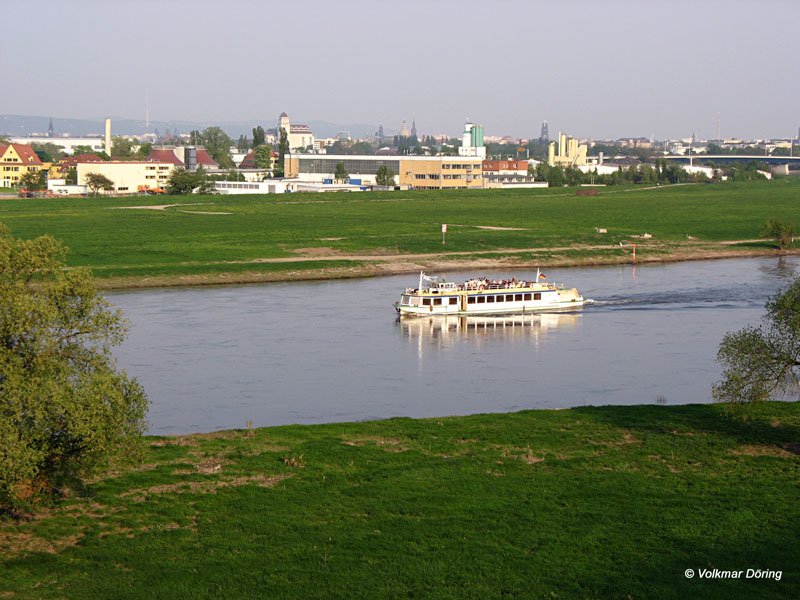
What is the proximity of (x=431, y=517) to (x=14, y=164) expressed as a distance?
179 m

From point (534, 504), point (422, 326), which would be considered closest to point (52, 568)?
point (534, 504)

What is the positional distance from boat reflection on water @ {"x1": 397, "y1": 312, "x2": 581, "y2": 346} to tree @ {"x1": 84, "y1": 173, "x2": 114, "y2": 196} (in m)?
102

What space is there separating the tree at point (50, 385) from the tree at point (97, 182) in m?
132

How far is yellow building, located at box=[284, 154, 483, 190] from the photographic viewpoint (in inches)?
7042

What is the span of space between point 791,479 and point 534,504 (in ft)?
21.6

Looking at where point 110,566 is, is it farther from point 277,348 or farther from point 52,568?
point 277,348

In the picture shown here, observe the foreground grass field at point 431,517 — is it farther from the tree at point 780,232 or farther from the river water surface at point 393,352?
the tree at point 780,232

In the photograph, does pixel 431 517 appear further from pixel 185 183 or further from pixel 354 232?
pixel 185 183

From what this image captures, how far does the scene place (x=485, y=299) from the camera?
62.2 meters

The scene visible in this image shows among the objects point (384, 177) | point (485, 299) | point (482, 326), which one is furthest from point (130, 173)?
point (482, 326)

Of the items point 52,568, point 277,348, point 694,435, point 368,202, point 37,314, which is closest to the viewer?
point 52,568

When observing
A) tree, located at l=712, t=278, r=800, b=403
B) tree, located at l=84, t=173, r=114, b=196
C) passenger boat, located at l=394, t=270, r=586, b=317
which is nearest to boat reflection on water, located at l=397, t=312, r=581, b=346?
passenger boat, located at l=394, t=270, r=586, b=317

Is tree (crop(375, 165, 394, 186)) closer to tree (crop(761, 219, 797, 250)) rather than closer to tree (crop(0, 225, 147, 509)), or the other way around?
tree (crop(761, 219, 797, 250))

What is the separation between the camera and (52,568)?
2202 cm
